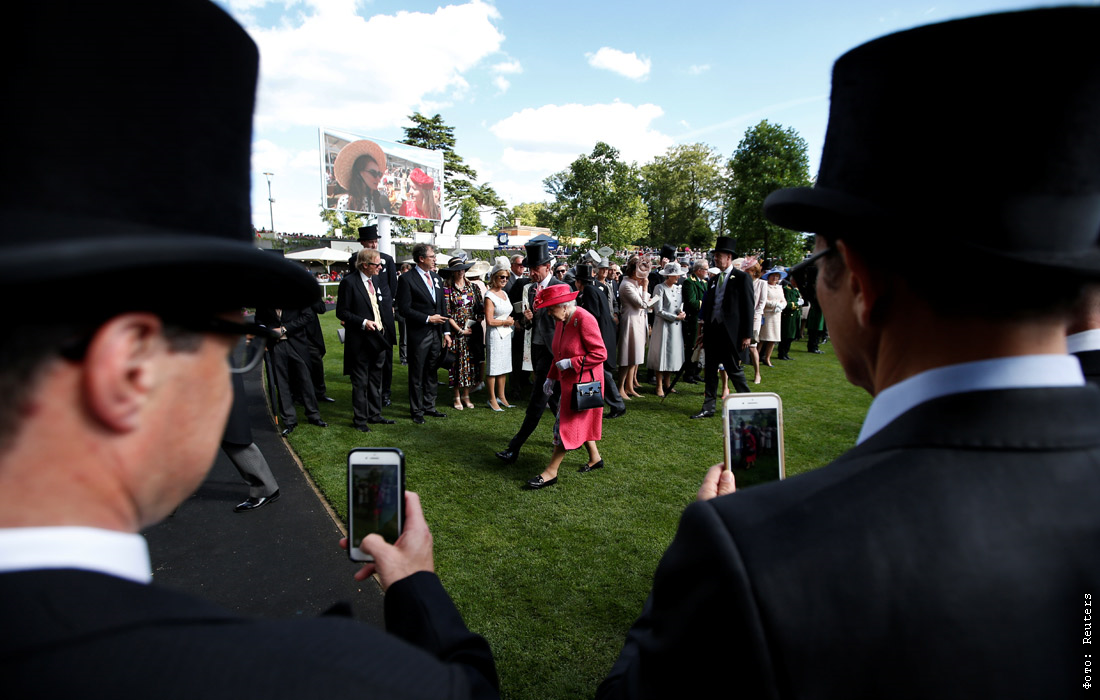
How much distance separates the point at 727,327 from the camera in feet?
24.9

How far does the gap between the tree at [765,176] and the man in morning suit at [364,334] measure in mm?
40905

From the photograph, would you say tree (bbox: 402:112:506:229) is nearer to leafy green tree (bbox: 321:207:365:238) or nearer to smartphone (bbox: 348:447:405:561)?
leafy green tree (bbox: 321:207:365:238)

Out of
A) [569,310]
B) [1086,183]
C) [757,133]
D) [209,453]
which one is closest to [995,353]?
[1086,183]

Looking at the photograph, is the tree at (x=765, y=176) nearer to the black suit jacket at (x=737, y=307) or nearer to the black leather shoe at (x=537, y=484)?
the black suit jacket at (x=737, y=307)

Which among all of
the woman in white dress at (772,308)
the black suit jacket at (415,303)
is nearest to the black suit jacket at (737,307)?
the woman in white dress at (772,308)

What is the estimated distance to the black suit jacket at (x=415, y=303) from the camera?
7.59 m

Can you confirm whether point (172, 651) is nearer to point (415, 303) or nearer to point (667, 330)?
point (415, 303)

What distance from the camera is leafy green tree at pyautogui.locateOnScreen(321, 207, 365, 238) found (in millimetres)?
63900

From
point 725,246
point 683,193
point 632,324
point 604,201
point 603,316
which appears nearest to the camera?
point 725,246

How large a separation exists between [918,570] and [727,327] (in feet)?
23.3

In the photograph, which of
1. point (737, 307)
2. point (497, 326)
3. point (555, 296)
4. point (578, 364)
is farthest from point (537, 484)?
point (737, 307)

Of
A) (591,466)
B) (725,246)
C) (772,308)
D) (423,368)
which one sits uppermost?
(725,246)

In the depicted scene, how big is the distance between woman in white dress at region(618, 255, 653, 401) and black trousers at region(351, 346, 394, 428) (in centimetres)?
397

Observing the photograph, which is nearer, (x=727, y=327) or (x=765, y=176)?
(x=727, y=327)
